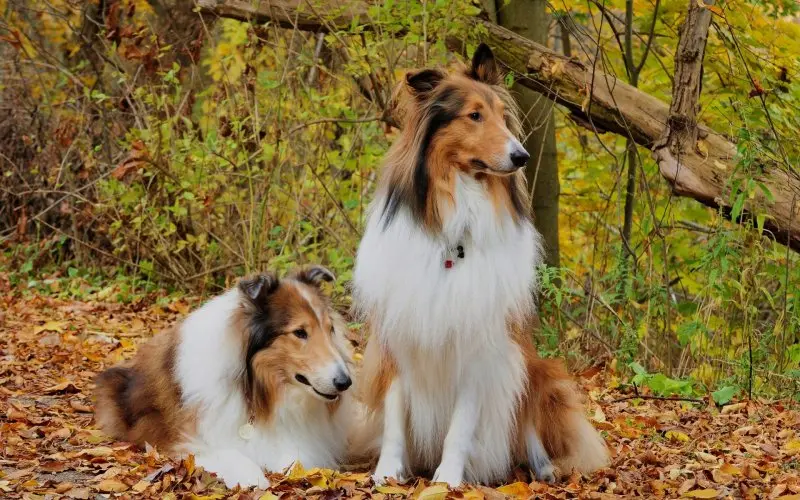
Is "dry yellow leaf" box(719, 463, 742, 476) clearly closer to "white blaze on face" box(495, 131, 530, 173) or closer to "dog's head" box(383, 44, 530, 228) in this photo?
"dog's head" box(383, 44, 530, 228)

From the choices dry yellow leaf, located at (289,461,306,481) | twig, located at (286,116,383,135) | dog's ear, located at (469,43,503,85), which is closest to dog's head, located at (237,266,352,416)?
dry yellow leaf, located at (289,461,306,481)

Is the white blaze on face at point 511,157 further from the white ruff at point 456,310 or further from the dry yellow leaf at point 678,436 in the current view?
the dry yellow leaf at point 678,436

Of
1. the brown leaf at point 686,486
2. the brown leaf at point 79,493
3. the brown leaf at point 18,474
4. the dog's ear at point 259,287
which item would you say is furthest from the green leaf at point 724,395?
the brown leaf at point 18,474

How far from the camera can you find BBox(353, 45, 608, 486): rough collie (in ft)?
13.9

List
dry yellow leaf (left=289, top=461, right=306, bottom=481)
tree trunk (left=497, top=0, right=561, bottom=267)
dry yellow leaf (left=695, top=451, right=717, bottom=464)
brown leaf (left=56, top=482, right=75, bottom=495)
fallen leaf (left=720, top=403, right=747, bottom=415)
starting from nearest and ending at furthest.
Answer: brown leaf (left=56, top=482, right=75, bottom=495)
dry yellow leaf (left=289, top=461, right=306, bottom=481)
dry yellow leaf (left=695, top=451, right=717, bottom=464)
fallen leaf (left=720, top=403, right=747, bottom=415)
tree trunk (left=497, top=0, right=561, bottom=267)

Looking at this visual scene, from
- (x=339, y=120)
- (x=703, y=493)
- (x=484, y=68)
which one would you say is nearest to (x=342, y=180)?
(x=339, y=120)

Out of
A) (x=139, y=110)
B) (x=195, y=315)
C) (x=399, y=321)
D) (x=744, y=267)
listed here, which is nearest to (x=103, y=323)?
(x=139, y=110)

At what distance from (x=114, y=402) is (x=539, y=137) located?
4069 mm

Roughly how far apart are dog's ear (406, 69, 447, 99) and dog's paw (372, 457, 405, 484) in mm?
1715

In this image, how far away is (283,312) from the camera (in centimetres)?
454

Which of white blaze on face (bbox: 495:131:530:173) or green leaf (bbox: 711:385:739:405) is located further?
green leaf (bbox: 711:385:739:405)

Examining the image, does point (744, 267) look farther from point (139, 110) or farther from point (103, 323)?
point (139, 110)

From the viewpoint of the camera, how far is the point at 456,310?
4.24 meters

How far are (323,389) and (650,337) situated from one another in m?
3.38
